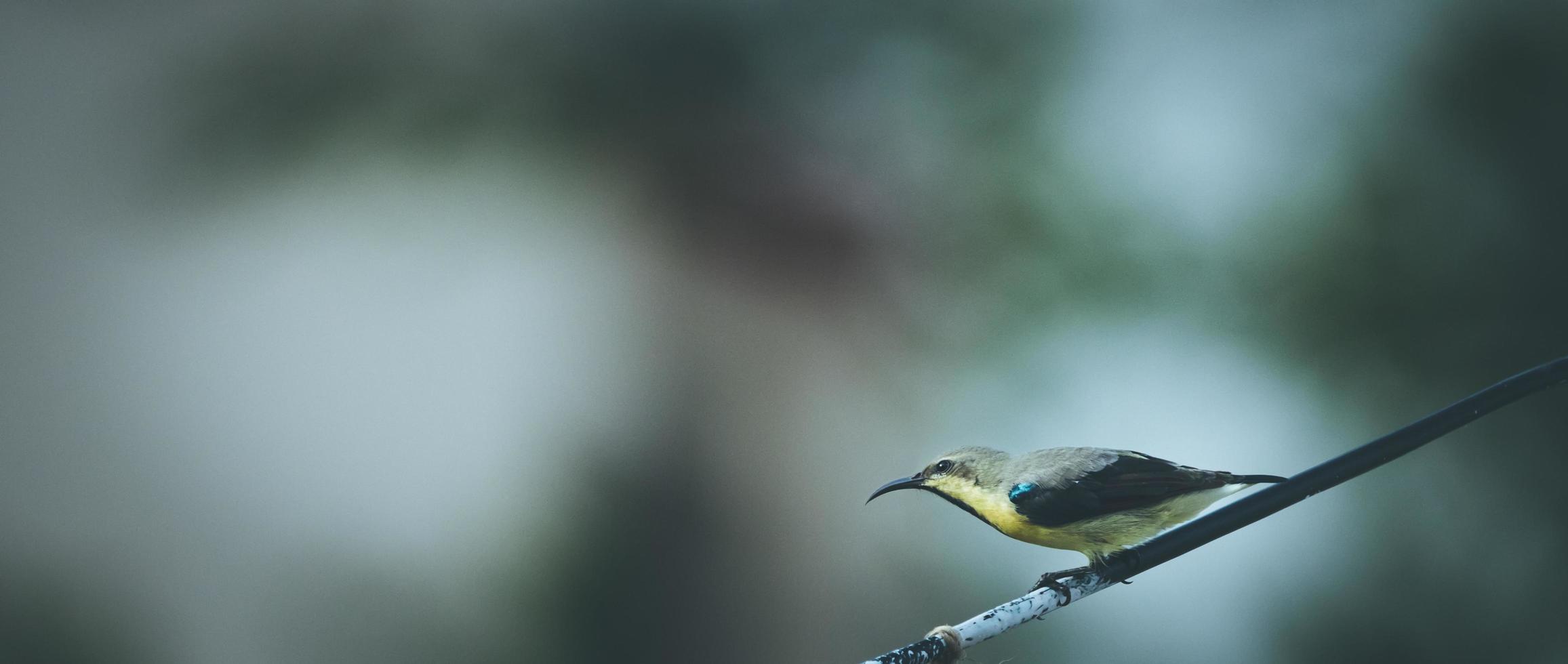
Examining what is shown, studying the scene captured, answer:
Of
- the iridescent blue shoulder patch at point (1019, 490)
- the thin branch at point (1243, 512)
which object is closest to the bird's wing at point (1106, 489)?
the iridescent blue shoulder patch at point (1019, 490)

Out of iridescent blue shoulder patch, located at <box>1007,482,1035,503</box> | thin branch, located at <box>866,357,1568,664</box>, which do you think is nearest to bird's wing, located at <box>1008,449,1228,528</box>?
iridescent blue shoulder patch, located at <box>1007,482,1035,503</box>

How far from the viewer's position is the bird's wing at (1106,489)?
135 centimetres

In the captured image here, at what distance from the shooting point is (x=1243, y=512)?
3.49ft

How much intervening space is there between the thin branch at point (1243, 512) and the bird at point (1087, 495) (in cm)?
9

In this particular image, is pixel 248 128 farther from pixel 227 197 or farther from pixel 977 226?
pixel 977 226

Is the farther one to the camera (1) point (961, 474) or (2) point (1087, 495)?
(1) point (961, 474)

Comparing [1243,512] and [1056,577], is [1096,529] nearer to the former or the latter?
[1056,577]

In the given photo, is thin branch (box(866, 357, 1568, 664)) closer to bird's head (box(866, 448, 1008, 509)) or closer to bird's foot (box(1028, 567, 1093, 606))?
bird's foot (box(1028, 567, 1093, 606))

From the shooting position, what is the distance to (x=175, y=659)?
229 cm

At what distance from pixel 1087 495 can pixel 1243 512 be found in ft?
1.03

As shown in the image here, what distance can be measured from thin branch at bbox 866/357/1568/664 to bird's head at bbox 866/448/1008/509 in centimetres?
23

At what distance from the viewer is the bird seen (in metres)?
1.35

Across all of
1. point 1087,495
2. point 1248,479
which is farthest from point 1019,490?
point 1248,479

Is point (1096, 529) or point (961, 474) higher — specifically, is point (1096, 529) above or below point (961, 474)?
below
